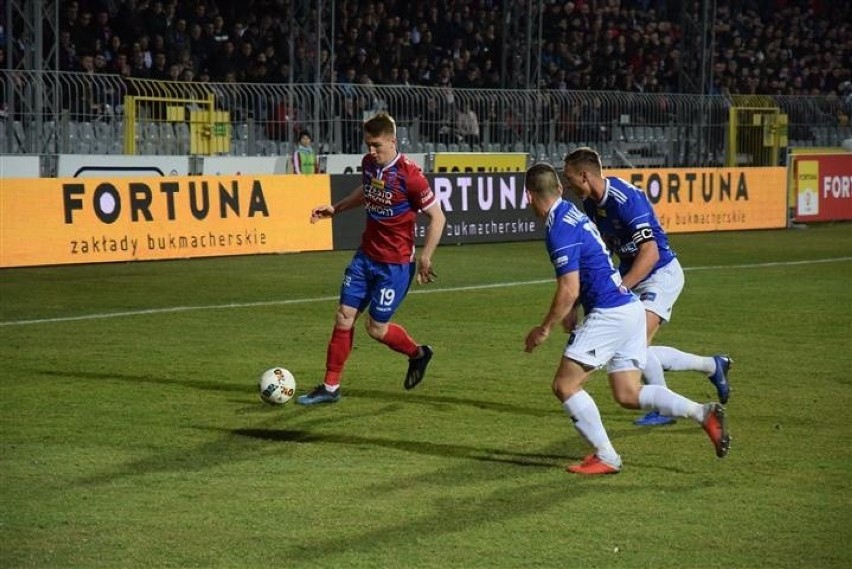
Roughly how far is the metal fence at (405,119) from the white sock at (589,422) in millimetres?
17429

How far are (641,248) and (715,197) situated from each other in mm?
19990

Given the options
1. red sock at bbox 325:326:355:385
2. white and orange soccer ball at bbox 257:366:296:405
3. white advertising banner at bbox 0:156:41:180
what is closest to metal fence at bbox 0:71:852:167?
white advertising banner at bbox 0:156:41:180

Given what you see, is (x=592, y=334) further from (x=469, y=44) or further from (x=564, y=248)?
(x=469, y=44)

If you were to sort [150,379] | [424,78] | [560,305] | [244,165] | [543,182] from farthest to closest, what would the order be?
[424,78] → [244,165] → [150,379] → [543,182] → [560,305]

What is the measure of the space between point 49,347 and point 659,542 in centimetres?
759

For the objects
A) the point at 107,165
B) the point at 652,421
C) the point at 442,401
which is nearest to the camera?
the point at 652,421

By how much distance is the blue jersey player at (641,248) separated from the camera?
8.79 meters

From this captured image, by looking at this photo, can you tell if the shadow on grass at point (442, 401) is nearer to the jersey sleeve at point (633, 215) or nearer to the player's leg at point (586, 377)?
the jersey sleeve at point (633, 215)

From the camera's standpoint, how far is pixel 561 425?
9.39 metres

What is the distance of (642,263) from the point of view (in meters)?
8.99

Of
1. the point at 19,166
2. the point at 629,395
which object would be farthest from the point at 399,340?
the point at 19,166

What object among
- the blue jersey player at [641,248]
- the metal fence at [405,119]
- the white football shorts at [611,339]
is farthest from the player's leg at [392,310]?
the metal fence at [405,119]

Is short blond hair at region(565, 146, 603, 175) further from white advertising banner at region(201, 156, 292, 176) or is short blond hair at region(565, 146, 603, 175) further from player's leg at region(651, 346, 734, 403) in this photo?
white advertising banner at region(201, 156, 292, 176)

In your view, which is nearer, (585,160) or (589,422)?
(589,422)
